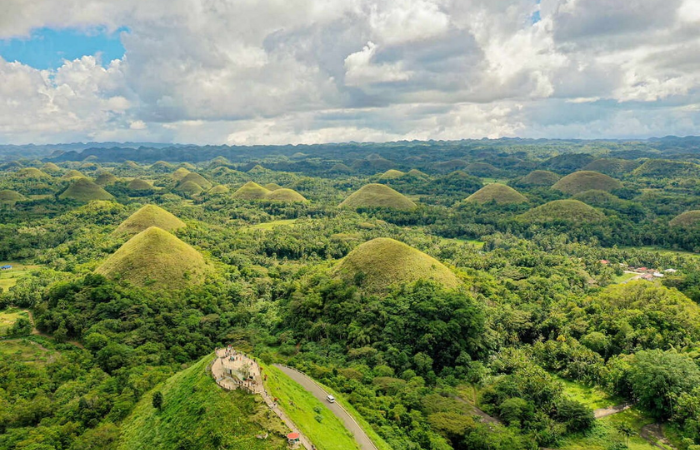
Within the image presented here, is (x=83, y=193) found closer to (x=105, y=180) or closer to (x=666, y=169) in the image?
(x=105, y=180)

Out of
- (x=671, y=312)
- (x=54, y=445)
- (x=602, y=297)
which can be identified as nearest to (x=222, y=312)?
(x=54, y=445)

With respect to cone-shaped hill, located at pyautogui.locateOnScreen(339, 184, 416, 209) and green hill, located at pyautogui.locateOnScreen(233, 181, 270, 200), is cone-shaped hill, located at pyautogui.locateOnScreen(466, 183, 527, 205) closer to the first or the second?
cone-shaped hill, located at pyautogui.locateOnScreen(339, 184, 416, 209)

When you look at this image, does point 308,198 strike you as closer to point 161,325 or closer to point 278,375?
point 161,325

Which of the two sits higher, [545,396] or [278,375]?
[278,375]

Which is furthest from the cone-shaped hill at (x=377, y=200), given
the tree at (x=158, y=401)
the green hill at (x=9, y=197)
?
the green hill at (x=9, y=197)

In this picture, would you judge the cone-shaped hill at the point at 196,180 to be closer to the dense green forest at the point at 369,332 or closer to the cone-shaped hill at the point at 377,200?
the cone-shaped hill at the point at 377,200

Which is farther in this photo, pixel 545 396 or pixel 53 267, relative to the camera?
pixel 53 267
